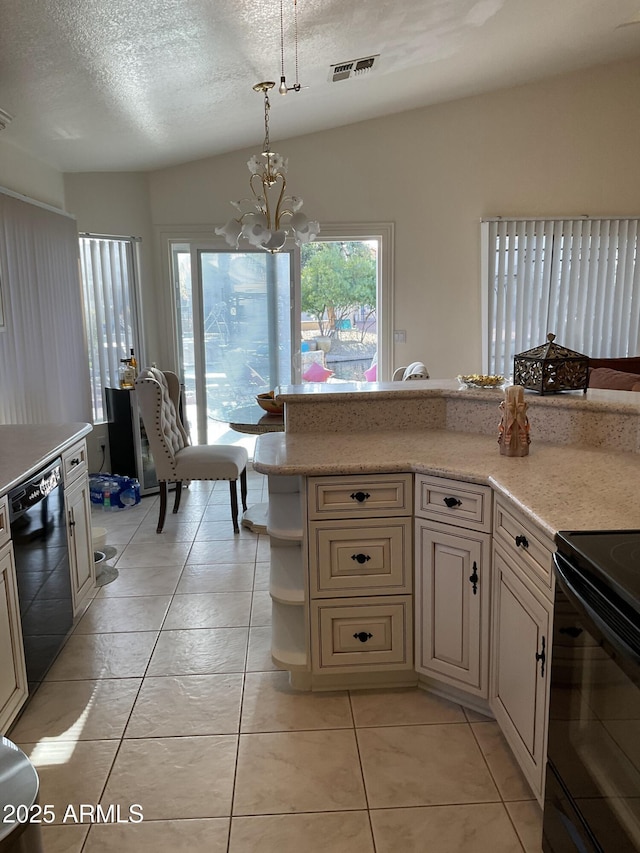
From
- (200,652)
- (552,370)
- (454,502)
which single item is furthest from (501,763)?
(552,370)

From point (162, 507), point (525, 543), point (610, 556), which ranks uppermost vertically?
point (610, 556)

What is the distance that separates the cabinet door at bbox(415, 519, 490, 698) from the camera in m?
2.19

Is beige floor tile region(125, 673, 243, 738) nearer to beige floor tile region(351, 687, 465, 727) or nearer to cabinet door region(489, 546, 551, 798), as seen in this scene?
beige floor tile region(351, 687, 465, 727)

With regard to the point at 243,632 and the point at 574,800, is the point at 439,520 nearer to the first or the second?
the point at 574,800

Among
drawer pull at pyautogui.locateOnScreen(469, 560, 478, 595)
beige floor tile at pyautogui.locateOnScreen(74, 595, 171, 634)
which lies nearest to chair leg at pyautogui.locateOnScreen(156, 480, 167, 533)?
beige floor tile at pyautogui.locateOnScreen(74, 595, 171, 634)

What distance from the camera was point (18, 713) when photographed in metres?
2.28

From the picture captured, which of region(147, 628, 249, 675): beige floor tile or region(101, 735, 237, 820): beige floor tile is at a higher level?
region(147, 628, 249, 675): beige floor tile

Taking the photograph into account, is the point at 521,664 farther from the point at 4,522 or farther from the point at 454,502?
the point at 4,522

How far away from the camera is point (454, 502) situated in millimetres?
2225

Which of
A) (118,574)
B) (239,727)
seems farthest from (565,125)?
(239,727)

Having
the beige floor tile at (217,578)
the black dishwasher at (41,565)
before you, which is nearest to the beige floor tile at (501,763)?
the beige floor tile at (217,578)

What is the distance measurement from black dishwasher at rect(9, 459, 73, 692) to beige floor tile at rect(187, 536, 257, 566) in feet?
3.54

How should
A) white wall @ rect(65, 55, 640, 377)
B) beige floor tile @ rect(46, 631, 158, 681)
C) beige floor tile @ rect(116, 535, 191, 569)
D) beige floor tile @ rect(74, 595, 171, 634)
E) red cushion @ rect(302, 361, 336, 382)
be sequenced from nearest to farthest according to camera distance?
beige floor tile @ rect(46, 631, 158, 681) → beige floor tile @ rect(74, 595, 171, 634) → beige floor tile @ rect(116, 535, 191, 569) → white wall @ rect(65, 55, 640, 377) → red cushion @ rect(302, 361, 336, 382)

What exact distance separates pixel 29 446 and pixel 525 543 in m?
1.99
